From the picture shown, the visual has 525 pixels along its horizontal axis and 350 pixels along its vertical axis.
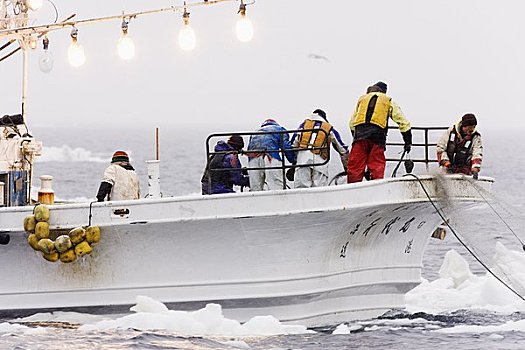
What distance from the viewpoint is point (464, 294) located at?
18172 millimetres

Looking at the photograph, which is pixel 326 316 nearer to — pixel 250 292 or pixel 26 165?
pixel 250 292

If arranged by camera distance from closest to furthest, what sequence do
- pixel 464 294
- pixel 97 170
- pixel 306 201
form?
pixel 306 201, pixel 464 294, pixel 97 170

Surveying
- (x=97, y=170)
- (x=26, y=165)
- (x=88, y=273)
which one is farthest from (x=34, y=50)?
(x=97, y=170)

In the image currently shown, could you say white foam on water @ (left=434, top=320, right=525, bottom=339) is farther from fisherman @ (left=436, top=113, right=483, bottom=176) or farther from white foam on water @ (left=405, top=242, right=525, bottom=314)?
fisherman @ (left=436, top=113, right=483, bottom=176)

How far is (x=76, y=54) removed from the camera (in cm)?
1567

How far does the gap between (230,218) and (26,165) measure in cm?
346

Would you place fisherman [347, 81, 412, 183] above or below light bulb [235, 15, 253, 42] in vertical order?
below

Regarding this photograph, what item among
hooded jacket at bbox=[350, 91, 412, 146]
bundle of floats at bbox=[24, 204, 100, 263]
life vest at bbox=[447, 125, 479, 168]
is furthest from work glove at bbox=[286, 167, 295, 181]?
bundle of floats at bbox=[24, 204, 100, 263]

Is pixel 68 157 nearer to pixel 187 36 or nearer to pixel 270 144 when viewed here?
pixel 187 36

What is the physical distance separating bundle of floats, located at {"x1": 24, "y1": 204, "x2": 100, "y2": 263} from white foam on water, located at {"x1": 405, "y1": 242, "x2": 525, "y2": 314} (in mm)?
4916

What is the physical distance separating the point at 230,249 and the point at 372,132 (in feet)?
6.92

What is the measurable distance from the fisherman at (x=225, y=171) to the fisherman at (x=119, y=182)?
34.7 inches

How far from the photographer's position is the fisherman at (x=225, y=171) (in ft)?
46.9

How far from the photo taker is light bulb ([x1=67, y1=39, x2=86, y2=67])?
15648mm
